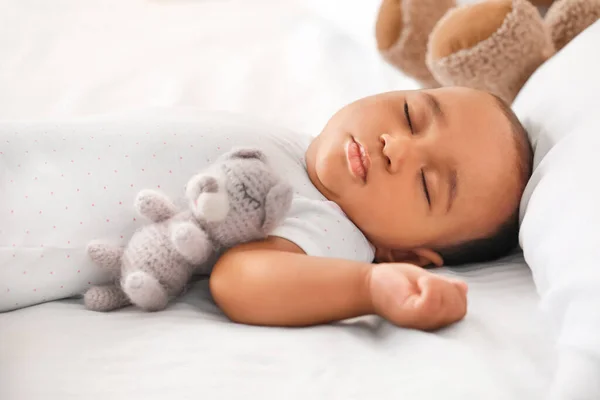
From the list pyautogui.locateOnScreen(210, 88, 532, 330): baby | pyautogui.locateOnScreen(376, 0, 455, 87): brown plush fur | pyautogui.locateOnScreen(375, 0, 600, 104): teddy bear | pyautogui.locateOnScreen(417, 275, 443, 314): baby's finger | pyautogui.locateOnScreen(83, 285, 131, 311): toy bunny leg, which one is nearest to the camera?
pyautogui.locateOnScreen(417, 275, 443, 314): baby's finger

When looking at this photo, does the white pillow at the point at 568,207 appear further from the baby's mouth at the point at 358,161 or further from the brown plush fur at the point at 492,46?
the baby's mouth at the point at 358,161

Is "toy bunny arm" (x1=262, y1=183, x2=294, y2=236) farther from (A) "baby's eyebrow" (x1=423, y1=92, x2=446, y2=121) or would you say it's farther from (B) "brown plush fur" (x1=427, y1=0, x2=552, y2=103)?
(B) "brown plush fur" (x1=427, y1=0, x2=552, y2=103)

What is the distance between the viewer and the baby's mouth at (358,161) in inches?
38.9

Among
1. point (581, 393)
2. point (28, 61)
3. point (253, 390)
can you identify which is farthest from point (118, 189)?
point (28, 61)

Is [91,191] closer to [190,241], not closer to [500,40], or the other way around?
[190,241]

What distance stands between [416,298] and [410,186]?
0.27 meters

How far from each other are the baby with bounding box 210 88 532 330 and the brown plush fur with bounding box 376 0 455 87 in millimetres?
373

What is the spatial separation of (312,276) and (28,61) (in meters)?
1.19

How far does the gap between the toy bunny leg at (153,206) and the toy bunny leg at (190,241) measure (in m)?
0.04

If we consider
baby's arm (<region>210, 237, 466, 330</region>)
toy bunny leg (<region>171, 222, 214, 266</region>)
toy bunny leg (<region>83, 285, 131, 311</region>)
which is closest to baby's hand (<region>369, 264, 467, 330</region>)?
A: baby's arm (<region>210, 237, 466, 330</region>)

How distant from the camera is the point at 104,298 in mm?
836

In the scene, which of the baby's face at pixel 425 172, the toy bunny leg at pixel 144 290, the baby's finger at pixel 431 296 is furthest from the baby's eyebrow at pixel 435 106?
the toy bunny leg at pixel 144 290

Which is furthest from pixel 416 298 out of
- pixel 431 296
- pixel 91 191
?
pixel 91 191

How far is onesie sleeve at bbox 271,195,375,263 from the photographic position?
35.6 inches
